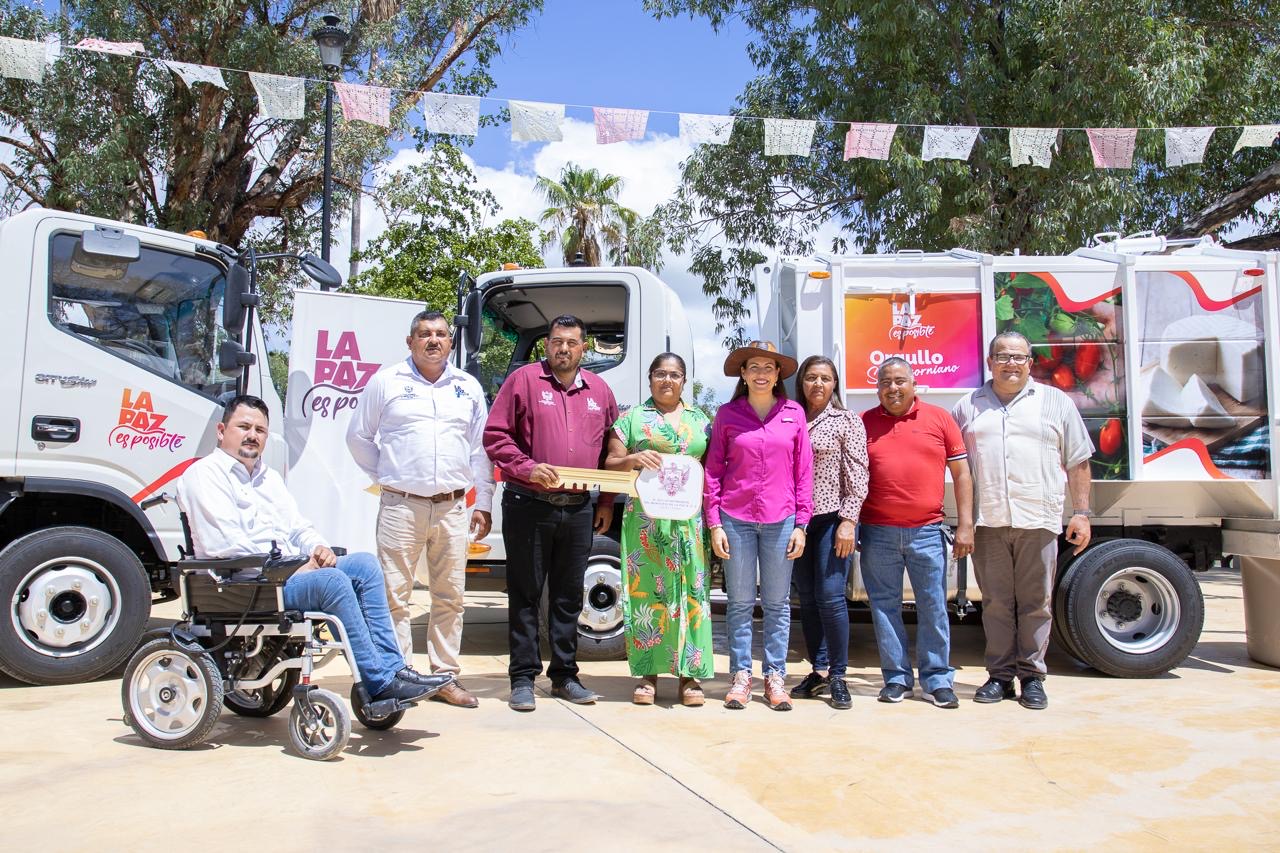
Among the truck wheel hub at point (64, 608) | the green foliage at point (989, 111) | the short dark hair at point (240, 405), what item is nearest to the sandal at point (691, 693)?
the short dark hair at point (240, 405)

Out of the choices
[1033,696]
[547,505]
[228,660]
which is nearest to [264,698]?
[228,660]

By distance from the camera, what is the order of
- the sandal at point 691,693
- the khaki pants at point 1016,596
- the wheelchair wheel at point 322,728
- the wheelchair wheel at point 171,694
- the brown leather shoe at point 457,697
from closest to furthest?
1. the wheelchair wheel at point 322,728
2. the wheelchair wheel at point 171,694
3. the brown leather shoe at point 457,697
4. the sandal at point 691,693
5. the khaki pants at point 1016,596

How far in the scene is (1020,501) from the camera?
5531 mm

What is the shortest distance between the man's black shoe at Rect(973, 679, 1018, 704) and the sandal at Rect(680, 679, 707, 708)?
148 centimetres

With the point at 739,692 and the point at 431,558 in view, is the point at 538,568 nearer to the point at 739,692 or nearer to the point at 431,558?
the point at 431,558

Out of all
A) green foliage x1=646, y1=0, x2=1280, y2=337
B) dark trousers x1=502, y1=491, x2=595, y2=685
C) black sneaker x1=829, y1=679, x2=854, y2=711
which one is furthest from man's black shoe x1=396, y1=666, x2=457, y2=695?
green foliage x1=646, y1=0, x2=1280, y2=337

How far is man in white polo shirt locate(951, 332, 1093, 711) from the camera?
5.54m

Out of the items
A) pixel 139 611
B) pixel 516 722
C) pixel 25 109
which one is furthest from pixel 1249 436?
pixel 25 109

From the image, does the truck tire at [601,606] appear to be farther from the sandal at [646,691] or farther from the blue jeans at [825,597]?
the blue jeans at [825,597]

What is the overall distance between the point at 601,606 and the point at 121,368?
3.11 m

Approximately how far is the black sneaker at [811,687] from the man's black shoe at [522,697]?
4.69ft

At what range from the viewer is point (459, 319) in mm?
6555

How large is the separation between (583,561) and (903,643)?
5.92 ft

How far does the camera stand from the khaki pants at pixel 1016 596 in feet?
Answer: 18.2
